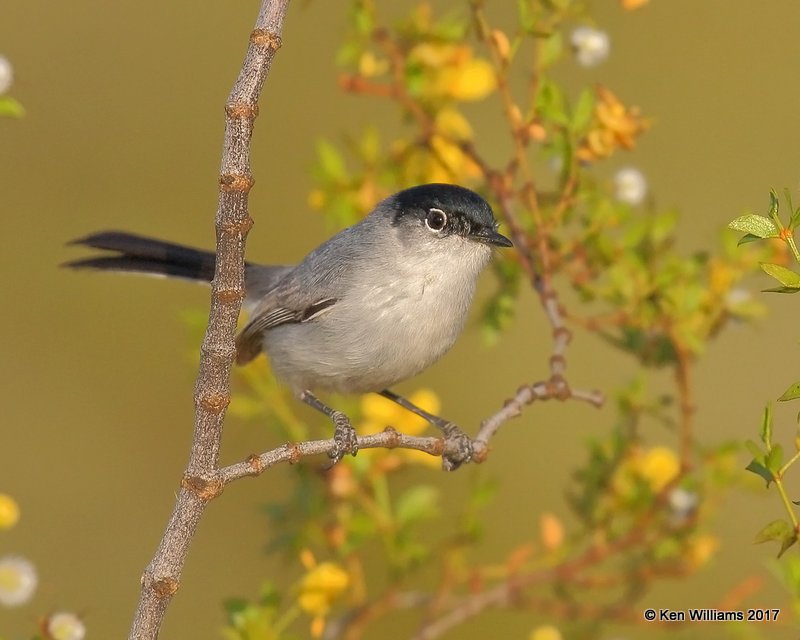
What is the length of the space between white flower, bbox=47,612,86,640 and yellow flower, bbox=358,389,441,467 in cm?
102

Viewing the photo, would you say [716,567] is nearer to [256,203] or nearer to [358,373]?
[358,373]

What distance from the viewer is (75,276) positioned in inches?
235

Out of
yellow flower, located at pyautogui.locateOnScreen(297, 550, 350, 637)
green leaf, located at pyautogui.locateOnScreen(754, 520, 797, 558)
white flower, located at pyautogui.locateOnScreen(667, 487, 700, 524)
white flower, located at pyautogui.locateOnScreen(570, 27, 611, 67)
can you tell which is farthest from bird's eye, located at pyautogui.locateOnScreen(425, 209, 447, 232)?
green leaf, located at pyautogui.locateOnScreen(754, 520, 797, 558)

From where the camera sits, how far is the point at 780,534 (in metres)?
1.48

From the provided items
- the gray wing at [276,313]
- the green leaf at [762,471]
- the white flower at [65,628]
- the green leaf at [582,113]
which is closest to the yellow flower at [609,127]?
the green leaf at [582,113]

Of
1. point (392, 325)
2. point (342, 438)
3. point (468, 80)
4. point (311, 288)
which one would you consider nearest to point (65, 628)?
point (342, 438)

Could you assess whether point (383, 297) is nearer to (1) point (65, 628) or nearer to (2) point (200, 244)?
(1) point (65, 628)

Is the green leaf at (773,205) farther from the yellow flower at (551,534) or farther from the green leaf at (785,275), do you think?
the yellow flower at (551,534)

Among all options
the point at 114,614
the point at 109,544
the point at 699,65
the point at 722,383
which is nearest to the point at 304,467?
the point at 114,614

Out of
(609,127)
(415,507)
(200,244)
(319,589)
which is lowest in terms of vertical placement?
(319,589)

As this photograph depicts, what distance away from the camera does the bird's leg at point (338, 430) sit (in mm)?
2176

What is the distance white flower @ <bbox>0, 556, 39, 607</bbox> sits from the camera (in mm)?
1729

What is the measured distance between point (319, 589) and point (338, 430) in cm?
60

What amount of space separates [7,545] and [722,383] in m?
3.66
